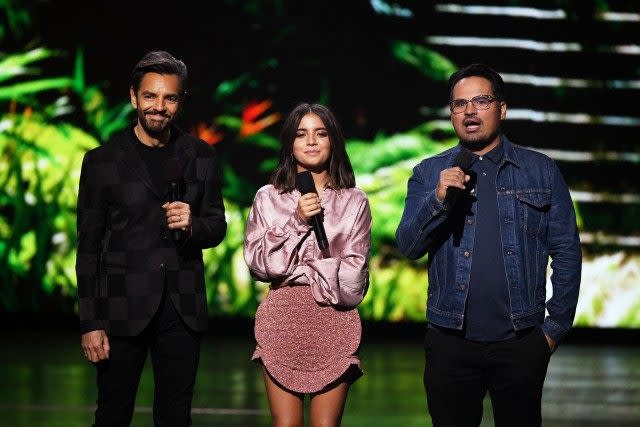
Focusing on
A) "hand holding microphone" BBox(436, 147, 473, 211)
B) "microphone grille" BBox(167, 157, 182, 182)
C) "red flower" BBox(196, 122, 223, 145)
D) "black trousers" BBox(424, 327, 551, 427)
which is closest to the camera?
"hand holding microphone" BBox(436, 147, 473, 211)

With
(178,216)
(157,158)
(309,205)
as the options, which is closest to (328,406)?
(309,205)

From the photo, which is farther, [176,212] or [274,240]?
[274,240]

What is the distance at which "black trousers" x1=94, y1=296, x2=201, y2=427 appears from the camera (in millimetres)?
2730

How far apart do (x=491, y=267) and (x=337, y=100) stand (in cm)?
459

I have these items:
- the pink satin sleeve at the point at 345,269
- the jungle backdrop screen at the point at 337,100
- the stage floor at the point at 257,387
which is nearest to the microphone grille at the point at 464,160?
the pink satin sleeve at the point at 345,269

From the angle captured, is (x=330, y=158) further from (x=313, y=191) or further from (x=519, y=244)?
(x=519, y=244)

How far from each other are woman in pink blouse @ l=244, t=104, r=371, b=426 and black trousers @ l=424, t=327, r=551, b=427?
0.25 metres

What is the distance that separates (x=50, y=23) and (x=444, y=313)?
5305 millimetres

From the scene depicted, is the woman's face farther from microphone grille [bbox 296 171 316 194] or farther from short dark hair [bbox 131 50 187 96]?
short dark hair [bbox 131 50 187 96]

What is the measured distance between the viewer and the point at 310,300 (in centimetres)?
283

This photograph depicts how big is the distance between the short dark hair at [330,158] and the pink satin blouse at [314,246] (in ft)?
0.07

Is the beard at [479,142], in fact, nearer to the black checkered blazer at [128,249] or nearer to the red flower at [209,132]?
the black checkered blazer at [128,249]

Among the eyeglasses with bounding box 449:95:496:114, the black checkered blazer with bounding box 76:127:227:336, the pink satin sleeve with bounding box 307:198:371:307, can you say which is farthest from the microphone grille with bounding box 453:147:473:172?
the black checkered blazer with bounding box 76:127:227:336

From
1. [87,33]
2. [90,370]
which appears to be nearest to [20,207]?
[87,33]
